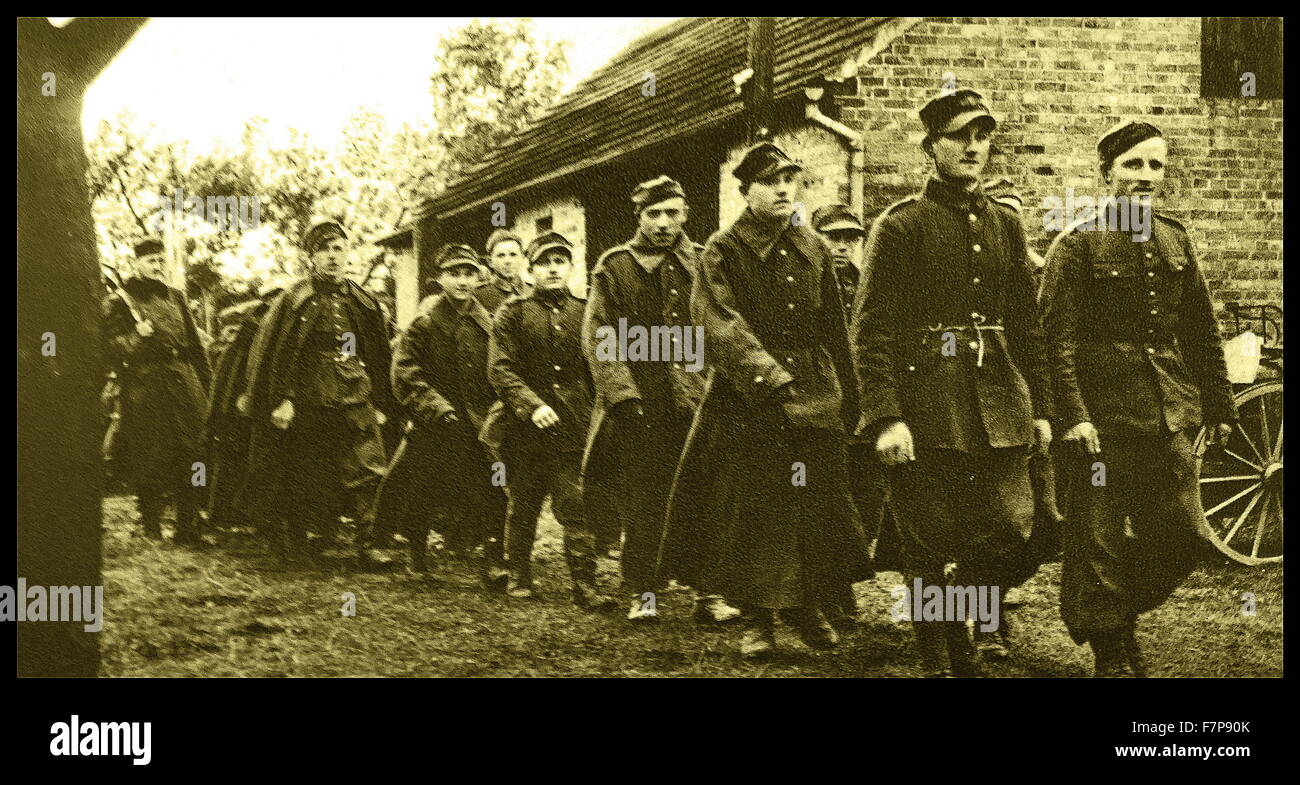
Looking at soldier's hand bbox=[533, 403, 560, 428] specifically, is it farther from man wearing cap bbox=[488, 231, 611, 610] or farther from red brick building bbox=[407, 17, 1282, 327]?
red brick building bbox=[407, 17, 1282, 327]

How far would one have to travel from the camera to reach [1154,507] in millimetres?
6320

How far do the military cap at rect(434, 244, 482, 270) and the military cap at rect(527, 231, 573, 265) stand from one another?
32 centimetres

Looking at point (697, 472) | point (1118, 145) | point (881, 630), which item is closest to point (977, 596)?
point (881, 630)

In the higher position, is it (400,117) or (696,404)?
(400,117)

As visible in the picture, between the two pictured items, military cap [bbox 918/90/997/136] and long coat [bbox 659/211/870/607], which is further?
military cap [bbox 918/90/997/136]

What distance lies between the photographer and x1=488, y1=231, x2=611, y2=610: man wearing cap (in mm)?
6234

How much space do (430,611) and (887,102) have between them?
3733mm

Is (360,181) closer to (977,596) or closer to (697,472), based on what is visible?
(697,472)

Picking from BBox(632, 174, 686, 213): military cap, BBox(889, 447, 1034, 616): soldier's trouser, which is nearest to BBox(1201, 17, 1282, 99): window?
BBox(889, 447, 1034, 616): soldier's trouser

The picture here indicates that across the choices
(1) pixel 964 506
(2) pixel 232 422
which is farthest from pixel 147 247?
(1) pixel 964 506

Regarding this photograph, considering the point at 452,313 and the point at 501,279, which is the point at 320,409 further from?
the point at 501,279

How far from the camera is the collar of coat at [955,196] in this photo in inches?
239

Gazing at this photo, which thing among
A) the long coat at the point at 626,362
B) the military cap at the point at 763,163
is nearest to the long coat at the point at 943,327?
the military cap at the point at 763,163

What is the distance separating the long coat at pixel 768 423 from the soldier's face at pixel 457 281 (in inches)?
50.9
